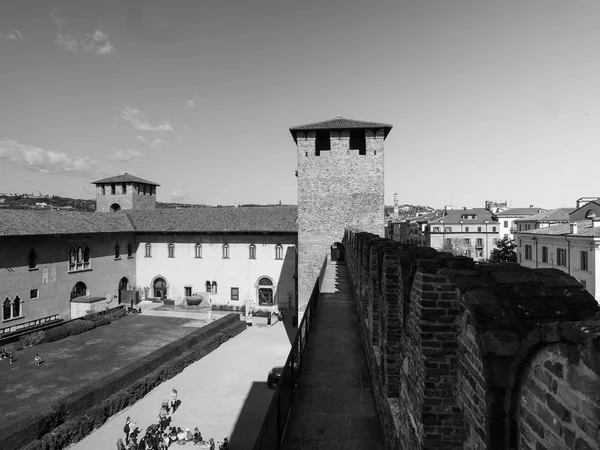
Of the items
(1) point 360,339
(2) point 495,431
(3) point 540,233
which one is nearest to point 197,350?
(1) point 360,339

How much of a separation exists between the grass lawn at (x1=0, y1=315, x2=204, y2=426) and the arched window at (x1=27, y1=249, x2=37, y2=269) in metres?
6.07

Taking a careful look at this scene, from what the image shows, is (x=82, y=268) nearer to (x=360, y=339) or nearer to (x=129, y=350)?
(x=129, y=350)

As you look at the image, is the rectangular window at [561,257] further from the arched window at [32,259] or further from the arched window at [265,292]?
the arched window at [32,259]

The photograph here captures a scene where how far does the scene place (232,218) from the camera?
104ft

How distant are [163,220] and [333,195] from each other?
61.5ft

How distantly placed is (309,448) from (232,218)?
27710 millimetres

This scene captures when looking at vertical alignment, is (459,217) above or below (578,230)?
above

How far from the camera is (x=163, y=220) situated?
33250 millimetres

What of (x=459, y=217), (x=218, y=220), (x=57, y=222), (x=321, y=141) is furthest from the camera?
(x=459, y=217)

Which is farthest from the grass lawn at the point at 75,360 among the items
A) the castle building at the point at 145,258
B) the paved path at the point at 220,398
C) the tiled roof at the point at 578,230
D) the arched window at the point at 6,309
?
the tiled roof at the point at 578,230

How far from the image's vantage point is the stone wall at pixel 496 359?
1.36m

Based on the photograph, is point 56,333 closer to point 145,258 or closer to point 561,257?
point 145,258

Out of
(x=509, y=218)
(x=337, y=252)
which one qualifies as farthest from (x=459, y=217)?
(x=337, y=252)

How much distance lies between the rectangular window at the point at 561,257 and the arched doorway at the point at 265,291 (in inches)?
815
